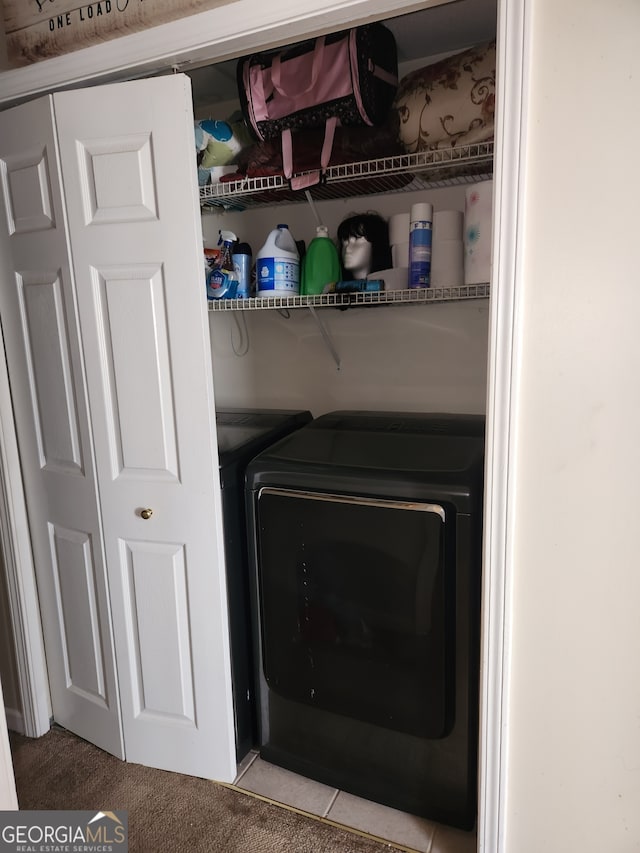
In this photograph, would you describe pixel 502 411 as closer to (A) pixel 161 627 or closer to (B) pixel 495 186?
(B) pixel 495 186

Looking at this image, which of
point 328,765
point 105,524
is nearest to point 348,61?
point 105,524

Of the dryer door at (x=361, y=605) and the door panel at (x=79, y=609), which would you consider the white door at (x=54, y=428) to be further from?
the dryer door at (x=361, y=605)

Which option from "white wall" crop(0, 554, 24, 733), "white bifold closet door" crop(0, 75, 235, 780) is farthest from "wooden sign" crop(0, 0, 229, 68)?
"white wall" crop(0, 554, 24, 733)

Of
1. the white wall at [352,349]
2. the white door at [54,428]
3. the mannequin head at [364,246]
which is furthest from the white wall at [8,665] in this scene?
the mannequin head at [364,246]

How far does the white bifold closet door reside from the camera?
4.94ft

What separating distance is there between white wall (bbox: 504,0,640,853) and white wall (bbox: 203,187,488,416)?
76 centimetres

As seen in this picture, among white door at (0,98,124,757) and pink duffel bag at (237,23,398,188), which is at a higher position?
pink duffel bag at (237,23,398,188)

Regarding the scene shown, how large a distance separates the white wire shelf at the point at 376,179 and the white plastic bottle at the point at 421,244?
11 centimetres

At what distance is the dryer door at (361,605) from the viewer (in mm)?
1482

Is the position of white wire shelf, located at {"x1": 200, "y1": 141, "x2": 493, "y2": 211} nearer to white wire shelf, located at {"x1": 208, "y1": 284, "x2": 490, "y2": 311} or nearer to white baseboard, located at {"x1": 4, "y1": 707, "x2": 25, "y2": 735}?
white wire shelf, located at {"x1": 208, "y1": 284, "x2": 490, "y2": 311}

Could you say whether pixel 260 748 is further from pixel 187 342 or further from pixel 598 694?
pixel 187 342

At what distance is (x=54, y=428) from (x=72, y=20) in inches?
43.7

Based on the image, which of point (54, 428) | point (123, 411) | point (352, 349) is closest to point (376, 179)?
point (352, 349)

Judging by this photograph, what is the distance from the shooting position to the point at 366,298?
1.67m
